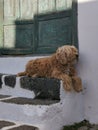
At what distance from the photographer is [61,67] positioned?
3375 millimetres

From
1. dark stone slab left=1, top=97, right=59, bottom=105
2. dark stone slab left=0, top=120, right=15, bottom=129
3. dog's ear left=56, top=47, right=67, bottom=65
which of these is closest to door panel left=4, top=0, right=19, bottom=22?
dog's ear left=56, top=47, right=67, bottom=65

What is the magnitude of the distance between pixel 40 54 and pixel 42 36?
0.75 ft

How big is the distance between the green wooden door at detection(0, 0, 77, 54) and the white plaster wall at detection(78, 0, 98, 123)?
118 millimetres

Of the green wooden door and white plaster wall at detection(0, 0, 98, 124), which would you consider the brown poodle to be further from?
the green wooden door

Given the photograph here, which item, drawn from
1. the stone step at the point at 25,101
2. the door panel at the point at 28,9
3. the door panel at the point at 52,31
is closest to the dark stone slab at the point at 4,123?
the stone step at the point at 25,101

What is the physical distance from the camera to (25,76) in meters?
3.59

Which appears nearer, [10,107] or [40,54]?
[10,107]

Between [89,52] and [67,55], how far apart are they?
Result: 260 millimetres

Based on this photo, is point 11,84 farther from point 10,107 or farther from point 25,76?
point 10,107

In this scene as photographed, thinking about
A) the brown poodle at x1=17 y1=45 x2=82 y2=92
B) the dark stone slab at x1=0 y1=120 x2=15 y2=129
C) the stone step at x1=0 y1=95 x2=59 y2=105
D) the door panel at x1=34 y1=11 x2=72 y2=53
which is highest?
the door panel at x1=34 y1=11 x2=72 y2=53

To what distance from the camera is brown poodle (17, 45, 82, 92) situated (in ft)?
10.8

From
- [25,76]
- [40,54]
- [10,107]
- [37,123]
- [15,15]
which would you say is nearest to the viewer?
[37,123]

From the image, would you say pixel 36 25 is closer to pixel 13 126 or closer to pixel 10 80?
pixel 10 80

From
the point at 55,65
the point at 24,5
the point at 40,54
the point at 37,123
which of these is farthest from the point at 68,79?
the point at 24,5
